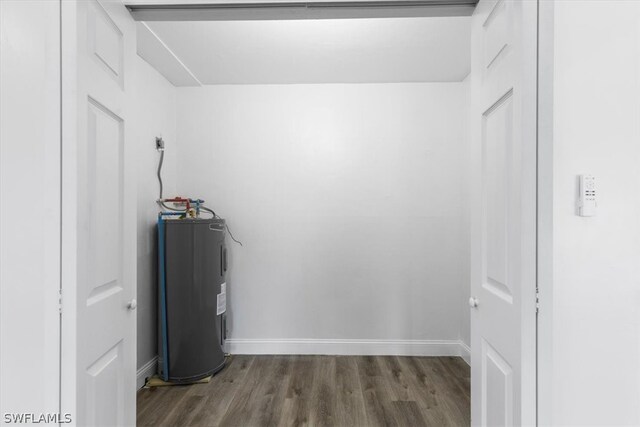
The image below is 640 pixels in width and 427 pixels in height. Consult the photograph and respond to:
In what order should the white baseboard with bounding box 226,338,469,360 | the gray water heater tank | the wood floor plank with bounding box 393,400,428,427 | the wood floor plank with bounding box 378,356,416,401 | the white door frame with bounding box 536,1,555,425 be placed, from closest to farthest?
the white door frame with bounding box 536,1,555,425 < the wood floor plank with bounding box 393,400,428,427 < the wood floor plank with bounding box 378,356,416,401 < the gray water heater tank < the white baseboard with bounding box 226,338,469,360

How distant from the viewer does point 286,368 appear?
8.78ft

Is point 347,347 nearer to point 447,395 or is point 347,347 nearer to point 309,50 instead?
point 447,395

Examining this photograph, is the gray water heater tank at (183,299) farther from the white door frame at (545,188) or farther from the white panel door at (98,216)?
the white door frame at (545,188)

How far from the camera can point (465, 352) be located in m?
2.79

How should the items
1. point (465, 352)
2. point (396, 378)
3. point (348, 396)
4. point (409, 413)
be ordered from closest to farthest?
point (409, 413), point (348, 396), point (396, 378), point (465, 352)

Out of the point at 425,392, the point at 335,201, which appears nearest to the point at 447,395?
→ the point at 425,392

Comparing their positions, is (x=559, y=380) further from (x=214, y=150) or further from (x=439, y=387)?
(x=214, y=150)

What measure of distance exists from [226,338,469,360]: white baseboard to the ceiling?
2345 mm

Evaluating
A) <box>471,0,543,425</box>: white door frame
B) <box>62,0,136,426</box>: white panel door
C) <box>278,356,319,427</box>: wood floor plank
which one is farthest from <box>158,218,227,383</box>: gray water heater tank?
<box>471,0,543,425</box>: white door frame

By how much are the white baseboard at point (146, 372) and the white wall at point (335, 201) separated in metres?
0.65

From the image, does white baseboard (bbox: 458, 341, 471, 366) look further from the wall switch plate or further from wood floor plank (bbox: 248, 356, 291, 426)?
the wall switch plate

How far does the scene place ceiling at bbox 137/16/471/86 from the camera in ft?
6.92

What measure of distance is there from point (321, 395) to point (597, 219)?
1.98 metres

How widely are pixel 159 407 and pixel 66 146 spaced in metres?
1.95
